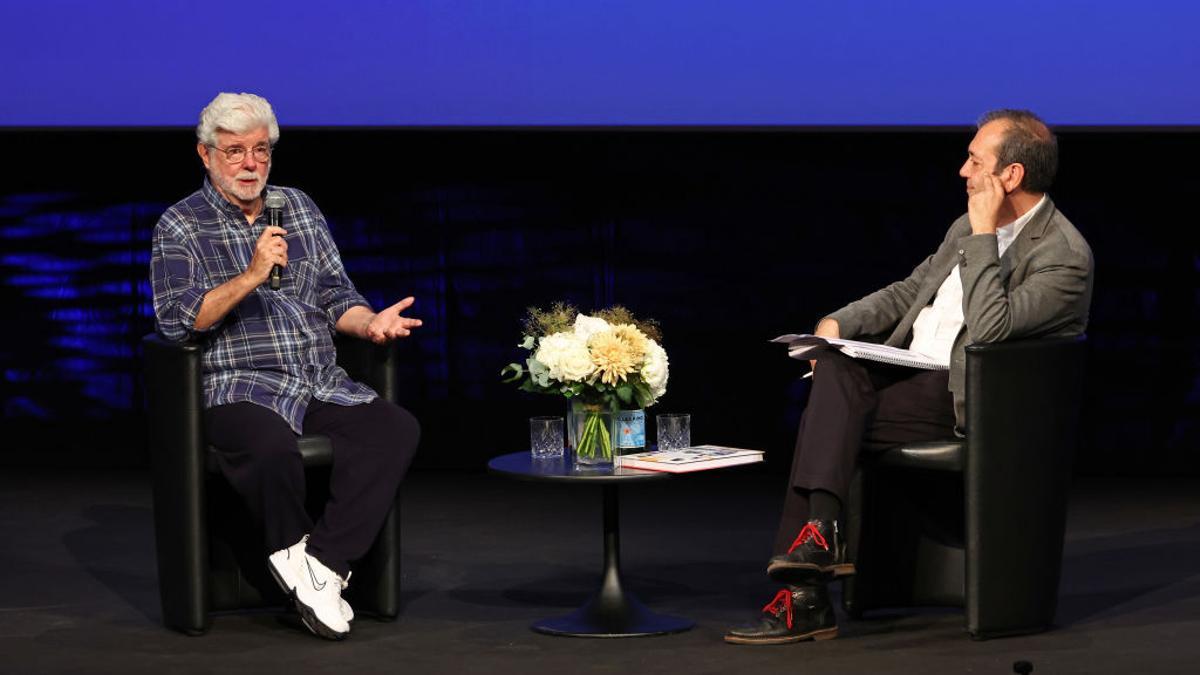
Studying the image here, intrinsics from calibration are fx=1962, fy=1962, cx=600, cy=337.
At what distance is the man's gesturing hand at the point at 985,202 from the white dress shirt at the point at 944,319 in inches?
2.6

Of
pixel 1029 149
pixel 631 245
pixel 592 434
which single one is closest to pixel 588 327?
pixel 592 434

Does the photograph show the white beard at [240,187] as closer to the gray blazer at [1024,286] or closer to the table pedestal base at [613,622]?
the table pedestal base at [613,622]

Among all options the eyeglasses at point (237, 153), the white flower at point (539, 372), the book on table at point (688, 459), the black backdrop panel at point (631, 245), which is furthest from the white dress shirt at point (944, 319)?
the black backdrop panel at point (631, 245)

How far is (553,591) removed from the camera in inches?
198

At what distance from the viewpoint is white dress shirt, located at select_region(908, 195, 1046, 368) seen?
4.57 meters

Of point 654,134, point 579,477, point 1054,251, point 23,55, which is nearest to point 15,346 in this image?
point 23,55

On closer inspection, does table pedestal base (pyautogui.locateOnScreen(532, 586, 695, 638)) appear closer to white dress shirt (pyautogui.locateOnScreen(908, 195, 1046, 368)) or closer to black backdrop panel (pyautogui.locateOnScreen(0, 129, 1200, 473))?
white dress shirt (pyautogui.locateOnScreen(908, 195, 1046, 368))

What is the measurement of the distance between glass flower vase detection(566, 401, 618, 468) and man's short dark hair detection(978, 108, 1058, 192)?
1.08m

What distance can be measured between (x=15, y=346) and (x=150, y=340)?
2.86 meters

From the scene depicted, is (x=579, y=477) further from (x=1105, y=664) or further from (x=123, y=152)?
(x=123, y=152)

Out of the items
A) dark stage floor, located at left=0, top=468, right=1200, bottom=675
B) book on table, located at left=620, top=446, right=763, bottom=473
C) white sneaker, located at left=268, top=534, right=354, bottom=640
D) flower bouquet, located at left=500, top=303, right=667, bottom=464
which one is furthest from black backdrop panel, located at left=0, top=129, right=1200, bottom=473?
white sneaker, located at left=268, top=534, right=354, bottom=640

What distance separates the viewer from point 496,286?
6.94 meters

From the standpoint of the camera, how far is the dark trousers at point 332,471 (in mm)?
4402

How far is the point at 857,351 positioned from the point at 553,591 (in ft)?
3.64
